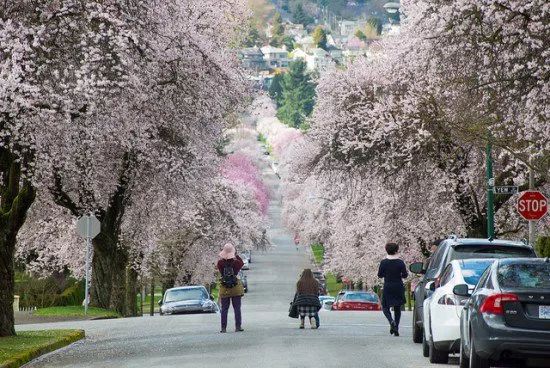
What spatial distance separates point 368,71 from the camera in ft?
156

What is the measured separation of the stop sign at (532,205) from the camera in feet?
123

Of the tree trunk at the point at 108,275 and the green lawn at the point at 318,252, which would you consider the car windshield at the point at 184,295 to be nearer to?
the tree trunk at the point at 108,275

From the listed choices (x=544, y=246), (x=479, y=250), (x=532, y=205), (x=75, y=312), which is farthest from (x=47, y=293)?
(x=479, y=250)

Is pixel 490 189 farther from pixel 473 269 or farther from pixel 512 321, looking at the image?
pixel 512 321

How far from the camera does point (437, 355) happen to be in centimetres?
2103

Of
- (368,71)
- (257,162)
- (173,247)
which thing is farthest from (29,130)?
(257,162)

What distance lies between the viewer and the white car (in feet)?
66.5

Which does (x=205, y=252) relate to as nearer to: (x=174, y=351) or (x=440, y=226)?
(x=440, y=226)

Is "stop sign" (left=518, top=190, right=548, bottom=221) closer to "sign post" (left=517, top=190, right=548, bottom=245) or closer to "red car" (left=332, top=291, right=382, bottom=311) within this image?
"sign post" (left=517, top=190, right=548, bottom=245)

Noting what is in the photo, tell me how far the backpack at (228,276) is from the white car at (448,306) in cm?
921

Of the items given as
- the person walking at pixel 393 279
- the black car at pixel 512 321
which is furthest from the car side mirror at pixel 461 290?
the person walking at pixel 393 279

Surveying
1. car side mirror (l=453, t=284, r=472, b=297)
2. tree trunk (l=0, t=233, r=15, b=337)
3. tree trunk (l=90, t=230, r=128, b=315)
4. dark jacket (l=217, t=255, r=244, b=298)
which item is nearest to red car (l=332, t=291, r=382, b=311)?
tree trunk (l=90, t=230, r=128, b=315)

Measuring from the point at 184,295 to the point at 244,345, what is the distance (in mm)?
23226

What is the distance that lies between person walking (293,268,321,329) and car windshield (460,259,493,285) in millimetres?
10771
